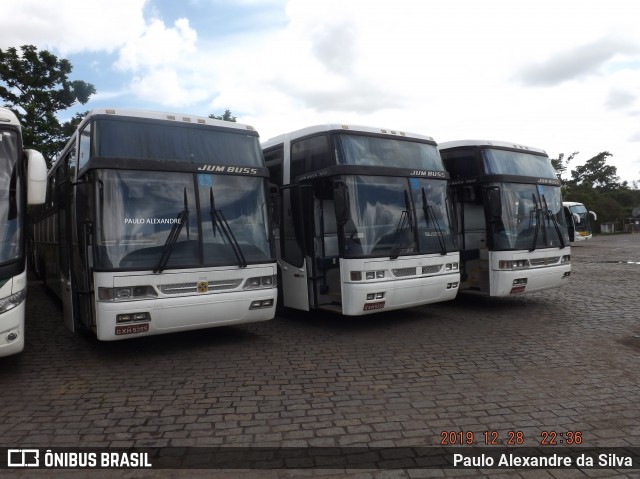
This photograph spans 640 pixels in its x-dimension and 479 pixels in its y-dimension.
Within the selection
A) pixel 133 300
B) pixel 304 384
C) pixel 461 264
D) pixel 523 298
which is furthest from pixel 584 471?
pixel 523 298

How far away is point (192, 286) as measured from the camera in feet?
21.5

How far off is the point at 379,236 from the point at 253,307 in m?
2.42

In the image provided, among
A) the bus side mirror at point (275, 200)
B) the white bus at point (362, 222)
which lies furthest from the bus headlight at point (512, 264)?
the bus side mirror at point (275, 200)

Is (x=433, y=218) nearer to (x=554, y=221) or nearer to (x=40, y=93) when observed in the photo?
(x=554, y=221)

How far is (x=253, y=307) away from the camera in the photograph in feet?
23.2

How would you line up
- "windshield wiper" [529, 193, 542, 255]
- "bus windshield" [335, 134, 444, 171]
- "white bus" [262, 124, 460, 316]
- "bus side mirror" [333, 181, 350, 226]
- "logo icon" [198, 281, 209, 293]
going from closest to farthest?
"logo icon" [198, 281, 209, 293] → "bus side mirror" [333, 181, 350, 226] → "white bus" [262, 124, 460, 316] → "bus windshield" [335, 134, 444, 171] → "windshield wiper" [529, 193, 542, 255]

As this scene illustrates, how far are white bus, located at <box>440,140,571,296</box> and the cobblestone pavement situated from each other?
3.44 ft

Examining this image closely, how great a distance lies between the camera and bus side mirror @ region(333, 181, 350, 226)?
766 cm

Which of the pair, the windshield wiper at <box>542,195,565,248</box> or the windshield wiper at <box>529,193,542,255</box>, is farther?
the windshield wiper at <box>542,195,565,248</box>

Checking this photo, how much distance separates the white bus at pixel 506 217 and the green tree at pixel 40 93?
15758mm

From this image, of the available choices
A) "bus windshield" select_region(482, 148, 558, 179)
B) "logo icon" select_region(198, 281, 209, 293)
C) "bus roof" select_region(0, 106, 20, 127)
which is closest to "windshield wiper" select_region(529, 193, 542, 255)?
"bus windshield" select_region(482, 148, 558, 179)

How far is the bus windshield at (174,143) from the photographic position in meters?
6.38

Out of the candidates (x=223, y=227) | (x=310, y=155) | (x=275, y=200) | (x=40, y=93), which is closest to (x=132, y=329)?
(x=223, y=227)

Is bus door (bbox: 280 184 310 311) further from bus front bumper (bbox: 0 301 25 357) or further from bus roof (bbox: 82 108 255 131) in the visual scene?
bus front bumper (bbox: 0 301 25 357)
